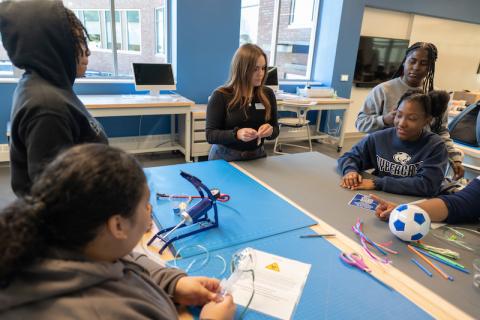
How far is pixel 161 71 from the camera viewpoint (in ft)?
12.4

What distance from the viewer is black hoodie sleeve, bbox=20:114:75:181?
86 cm

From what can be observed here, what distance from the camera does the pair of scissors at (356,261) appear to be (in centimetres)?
95

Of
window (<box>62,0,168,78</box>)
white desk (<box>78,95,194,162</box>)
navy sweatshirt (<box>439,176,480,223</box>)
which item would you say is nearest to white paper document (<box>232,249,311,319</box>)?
navy sweatshirt (<box>439,176,480,223</box>)

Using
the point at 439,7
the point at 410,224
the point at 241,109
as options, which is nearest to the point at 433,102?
the point at 410,224

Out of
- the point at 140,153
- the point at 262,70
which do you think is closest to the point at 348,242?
the point at 262,70

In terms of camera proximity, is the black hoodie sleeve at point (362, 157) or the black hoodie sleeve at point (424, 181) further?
the black hoodie sleeve at point (362, 157)

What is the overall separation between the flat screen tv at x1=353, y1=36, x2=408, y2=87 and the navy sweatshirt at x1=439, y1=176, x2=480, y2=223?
4476mm

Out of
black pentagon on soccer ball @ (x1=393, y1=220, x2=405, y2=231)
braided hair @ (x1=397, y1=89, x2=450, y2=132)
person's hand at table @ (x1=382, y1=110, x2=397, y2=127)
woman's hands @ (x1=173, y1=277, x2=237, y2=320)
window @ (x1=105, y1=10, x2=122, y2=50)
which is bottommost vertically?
woman's hands @ (x1=173, y1=277, x2=237, y2=320)

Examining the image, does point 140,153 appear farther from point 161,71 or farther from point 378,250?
point 378,250

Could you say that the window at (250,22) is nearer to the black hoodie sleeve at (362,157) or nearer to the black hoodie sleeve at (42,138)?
the black hoodie sleeve at (362,157)

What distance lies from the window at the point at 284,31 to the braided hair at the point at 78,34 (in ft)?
13.6

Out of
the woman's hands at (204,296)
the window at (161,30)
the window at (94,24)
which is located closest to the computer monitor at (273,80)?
the window at (161,30)

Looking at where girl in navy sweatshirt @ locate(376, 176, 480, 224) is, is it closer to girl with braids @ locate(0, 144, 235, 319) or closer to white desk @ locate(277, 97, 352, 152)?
girl with braids @ locate(0, 144, 235, 319)

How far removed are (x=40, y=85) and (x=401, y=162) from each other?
1.57 meters
